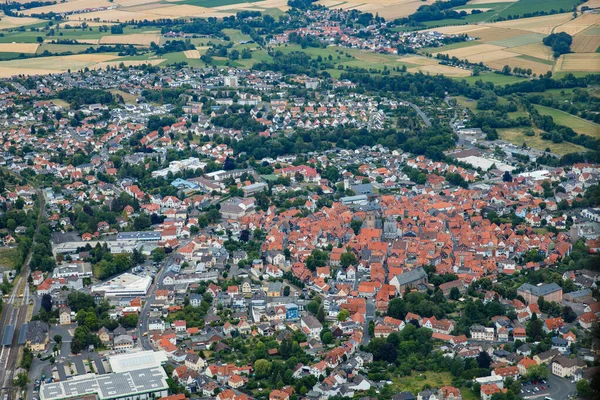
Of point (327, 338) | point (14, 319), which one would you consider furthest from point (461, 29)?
point (14, 319)

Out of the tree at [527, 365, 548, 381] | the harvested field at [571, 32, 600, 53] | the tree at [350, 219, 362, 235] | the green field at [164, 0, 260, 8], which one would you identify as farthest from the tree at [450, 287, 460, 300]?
the green field at [164, 0, 260, 8]

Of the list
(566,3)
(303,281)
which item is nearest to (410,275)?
(303,281)

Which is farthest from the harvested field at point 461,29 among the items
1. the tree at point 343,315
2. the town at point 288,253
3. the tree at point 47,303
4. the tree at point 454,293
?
the tree at point 47,303

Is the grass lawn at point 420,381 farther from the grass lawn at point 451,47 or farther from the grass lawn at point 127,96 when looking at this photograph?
the grass lawn at point 451,47

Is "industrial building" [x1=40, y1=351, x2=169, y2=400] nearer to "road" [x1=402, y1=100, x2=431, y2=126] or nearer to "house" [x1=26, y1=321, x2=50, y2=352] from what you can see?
"house" [x1=26, y1=321, x2=50, y2=352]

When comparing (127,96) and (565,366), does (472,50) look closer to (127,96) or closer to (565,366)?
(127,96)
